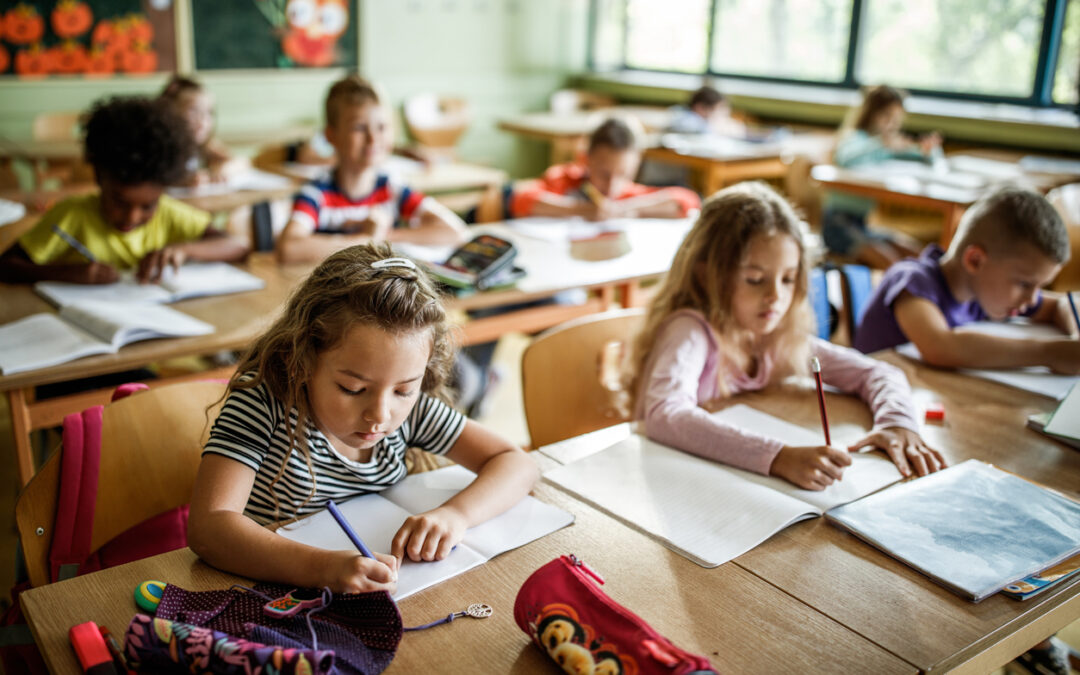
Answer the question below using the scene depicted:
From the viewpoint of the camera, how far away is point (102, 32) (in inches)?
192

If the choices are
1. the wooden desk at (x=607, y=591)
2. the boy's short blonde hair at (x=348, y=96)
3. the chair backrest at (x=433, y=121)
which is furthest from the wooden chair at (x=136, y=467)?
the chair backrest at (x=433, y=121)

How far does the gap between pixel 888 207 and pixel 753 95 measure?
133 centimetres

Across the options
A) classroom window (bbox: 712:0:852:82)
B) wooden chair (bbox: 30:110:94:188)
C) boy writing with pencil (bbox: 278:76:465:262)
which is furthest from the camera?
classroom window (bbox: 712:0:852:82)

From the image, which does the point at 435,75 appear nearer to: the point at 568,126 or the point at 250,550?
the point at 568,126

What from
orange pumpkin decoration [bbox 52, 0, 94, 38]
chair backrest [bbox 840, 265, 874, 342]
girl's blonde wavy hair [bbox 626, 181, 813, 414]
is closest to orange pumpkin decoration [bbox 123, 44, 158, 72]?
orange pumpkin decoration [bbox 52, 0, 94, 38]

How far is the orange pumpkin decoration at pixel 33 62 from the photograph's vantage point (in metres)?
4.71

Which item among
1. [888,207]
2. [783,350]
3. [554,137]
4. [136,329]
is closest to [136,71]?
[554,137]

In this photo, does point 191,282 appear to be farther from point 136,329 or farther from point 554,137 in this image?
point 554,137

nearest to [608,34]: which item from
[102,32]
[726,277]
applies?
[102,32]

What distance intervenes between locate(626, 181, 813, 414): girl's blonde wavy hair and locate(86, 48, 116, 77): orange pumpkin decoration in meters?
4.35

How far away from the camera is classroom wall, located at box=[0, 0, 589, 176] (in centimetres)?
496

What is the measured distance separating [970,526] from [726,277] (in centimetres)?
61

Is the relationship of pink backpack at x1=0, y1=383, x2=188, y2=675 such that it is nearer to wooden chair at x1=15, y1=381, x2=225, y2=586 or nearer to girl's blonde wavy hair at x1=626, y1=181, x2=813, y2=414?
wooden chair at x1=15, y1=381, x2=225, y2=586

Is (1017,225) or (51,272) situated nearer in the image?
(1017,225)
